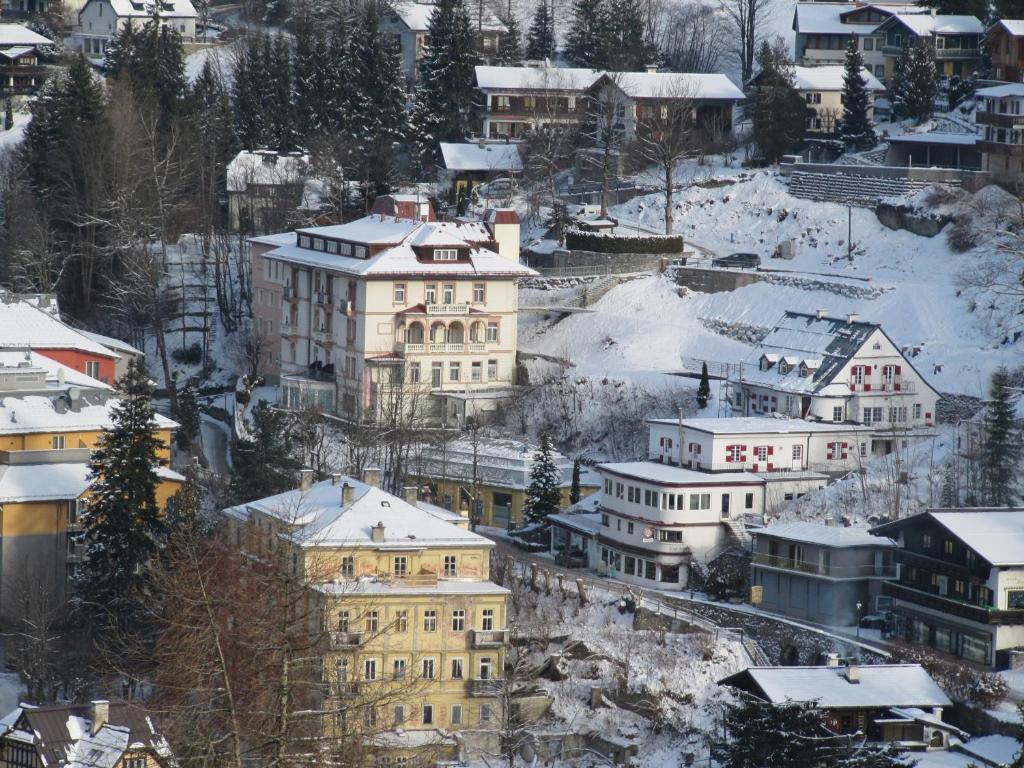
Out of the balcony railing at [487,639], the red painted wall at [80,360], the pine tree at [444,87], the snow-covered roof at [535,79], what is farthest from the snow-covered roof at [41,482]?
the snow-covered roof at [535,79]

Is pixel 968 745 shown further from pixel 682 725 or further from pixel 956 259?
pixel 956 259

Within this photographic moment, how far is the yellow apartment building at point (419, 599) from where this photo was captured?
60781mm

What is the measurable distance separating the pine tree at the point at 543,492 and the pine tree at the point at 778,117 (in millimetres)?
29271

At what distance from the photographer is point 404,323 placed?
281 ft

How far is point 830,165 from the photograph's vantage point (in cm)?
9619

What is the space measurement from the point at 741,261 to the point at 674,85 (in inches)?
724

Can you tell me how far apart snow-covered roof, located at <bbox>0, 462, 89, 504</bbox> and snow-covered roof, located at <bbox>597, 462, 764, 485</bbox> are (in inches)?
590

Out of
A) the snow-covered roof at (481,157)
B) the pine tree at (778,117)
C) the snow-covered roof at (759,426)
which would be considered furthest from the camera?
the snow-covered roof at (481,157)

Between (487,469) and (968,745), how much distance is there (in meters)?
22.6

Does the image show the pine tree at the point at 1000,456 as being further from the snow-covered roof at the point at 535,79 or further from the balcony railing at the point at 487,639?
the snow-covered roof at the point at 535,79

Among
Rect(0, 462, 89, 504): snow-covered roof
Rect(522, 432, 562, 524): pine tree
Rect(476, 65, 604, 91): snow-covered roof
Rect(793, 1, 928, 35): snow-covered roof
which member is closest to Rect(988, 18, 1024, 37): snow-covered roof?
Rect(793, 1, 928, 35): snow-covered roof

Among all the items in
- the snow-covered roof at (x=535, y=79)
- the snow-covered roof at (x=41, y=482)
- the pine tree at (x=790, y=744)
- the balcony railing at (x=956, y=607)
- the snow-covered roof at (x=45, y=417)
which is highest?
the snow-covered roof at (x=535, y=79)

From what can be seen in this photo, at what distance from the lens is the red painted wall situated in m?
83.2

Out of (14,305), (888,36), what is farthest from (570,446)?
(888,36)
